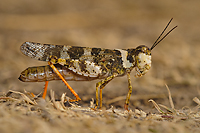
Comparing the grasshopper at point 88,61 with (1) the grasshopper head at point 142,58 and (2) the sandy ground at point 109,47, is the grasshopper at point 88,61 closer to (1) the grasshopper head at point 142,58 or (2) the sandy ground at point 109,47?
(1) the grasshopper head at point 142,58

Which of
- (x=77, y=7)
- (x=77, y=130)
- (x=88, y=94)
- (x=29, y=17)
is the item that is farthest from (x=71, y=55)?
(x=77, y=7)

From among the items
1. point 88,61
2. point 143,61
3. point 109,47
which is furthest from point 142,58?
point 109,47

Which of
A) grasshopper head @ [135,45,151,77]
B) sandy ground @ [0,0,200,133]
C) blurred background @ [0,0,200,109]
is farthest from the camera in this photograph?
blurred background @ [0,0,200,109]

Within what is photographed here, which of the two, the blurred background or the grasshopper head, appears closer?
the grasshopper head

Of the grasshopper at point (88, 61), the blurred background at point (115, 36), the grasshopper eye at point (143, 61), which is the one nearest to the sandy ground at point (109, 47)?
the blurred background at point (115, 36)

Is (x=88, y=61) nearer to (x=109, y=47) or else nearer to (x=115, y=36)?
(x=109, y=47)

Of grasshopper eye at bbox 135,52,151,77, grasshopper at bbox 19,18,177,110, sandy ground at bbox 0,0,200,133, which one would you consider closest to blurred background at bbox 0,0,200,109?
sandy ground at bbox 0,0,200,133

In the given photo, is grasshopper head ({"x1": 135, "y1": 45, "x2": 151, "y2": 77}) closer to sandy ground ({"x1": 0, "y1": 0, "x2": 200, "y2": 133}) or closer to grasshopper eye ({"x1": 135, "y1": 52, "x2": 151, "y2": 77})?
grasshopper eye ({"x1": 135, "y1": 52, "x2": 151, "y2": 77})

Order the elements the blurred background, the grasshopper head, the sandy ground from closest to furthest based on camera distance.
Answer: the sandy ground → the grasshopper head → the blurred background
